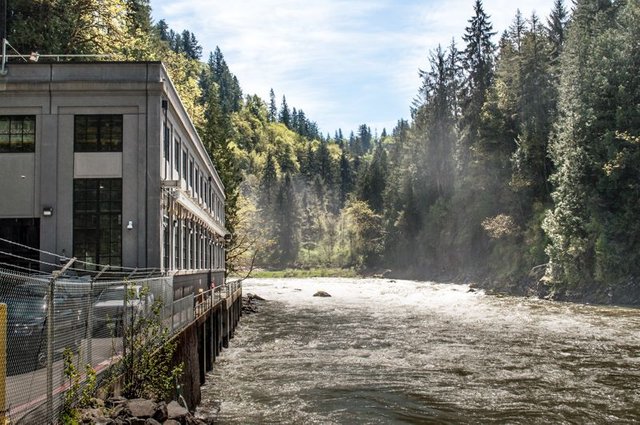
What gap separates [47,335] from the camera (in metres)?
7.48

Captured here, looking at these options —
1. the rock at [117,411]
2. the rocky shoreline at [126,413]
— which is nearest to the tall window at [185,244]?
the rocky shoreline at [126,413]

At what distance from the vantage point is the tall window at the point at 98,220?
21766 millimetres

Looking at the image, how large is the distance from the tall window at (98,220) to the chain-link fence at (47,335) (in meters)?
11.7

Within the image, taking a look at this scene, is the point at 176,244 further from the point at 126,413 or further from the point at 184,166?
the point at 126,413

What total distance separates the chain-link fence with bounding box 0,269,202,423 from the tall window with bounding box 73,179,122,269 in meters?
11.7

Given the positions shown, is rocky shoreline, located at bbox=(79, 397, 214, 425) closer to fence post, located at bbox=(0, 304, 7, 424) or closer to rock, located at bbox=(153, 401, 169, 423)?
rock, located at bbox=(153, 401, 169, 423)

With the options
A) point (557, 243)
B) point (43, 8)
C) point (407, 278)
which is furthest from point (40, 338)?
point (407, 278)

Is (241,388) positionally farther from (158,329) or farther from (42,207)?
(42,207)

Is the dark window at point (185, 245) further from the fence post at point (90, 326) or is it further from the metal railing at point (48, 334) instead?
the fence post at point (90, 326)

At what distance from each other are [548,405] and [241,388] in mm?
7918

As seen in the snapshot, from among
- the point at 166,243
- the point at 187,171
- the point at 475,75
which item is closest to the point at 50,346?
the point at 166,243

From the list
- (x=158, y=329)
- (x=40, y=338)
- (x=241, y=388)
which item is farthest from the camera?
(x=241, y=388)

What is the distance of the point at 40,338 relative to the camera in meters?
7.92

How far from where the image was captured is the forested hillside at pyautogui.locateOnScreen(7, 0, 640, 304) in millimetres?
42938
